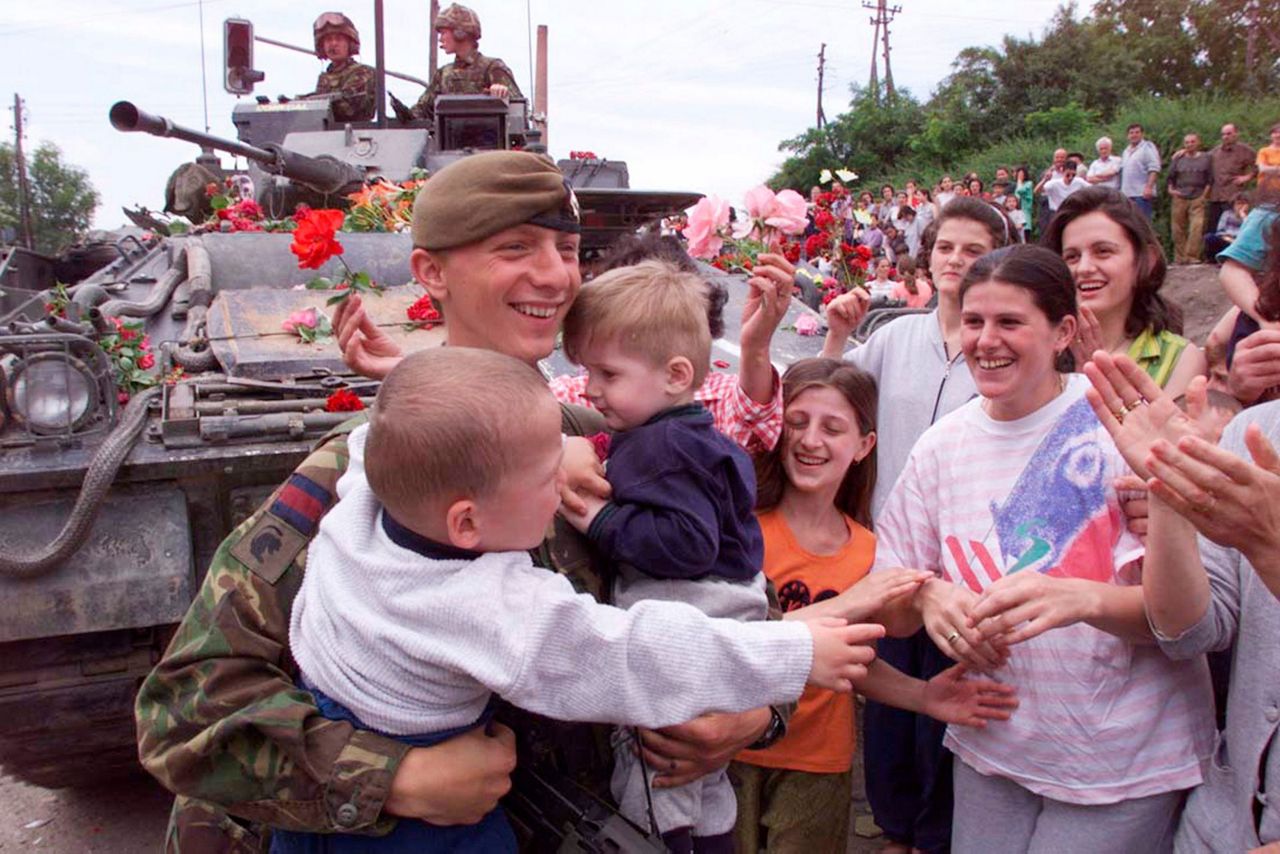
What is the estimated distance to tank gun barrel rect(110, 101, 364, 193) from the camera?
4496 millimetres

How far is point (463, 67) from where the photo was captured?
8094mm

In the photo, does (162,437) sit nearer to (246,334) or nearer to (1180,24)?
(246,334)

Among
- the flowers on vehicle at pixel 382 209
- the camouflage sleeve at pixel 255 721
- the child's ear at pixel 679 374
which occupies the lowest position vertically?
the camouflage sleeve at pixel 255 721

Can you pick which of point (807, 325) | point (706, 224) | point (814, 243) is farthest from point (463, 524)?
point (807, 325)

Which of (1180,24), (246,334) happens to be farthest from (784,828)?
(1180,24)

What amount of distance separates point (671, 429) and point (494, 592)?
0.54 metres

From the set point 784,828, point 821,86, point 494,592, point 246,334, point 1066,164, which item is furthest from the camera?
point 821,86

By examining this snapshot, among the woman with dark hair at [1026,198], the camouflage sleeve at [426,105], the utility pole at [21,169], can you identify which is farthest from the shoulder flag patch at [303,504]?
the utility pole at [21,169]

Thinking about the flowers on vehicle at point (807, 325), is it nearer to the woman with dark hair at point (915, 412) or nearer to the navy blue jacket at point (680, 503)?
the woman with dark hair at point (915, 412)

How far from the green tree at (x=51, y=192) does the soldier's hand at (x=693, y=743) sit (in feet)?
198

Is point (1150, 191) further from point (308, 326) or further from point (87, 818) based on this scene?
point (87, 818)

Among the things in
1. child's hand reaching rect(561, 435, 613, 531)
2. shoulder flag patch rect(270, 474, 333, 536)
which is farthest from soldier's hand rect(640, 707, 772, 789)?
shoulder flag patch rect(270, 474, 333, 536)

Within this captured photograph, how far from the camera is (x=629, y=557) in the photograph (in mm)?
1806

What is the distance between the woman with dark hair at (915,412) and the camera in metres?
3.05
